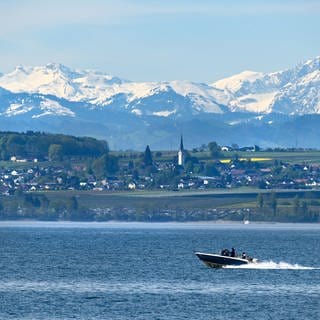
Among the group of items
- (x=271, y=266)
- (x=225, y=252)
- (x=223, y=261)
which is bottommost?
(x=271, y=266)

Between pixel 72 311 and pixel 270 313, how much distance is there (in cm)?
1299

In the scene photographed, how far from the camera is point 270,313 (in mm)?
106875

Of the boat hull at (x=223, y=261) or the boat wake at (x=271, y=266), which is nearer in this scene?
the boat hull at (x=223, y=261)

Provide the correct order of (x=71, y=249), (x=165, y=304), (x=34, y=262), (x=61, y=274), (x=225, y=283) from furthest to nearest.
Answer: (x=71, y=249)
(x=34, y=262)
(x=61, y=274)
(x=225, y=283)
(x=165, y=304)

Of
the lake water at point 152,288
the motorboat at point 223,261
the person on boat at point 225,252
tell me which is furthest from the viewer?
the motorboat at point 223,261

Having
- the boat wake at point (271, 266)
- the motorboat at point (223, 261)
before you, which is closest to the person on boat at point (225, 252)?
the motorboat at point (223, 261)

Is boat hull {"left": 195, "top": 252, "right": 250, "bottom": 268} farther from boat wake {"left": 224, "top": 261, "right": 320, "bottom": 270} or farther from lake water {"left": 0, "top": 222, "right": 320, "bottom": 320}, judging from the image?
lake water {"left": 0, "top": 222, "right": 320, "bottom": 320}

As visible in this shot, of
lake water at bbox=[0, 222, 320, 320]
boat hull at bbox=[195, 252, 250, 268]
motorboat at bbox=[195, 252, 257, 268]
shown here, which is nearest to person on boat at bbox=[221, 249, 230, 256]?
motorboat at bbox=[195, 252, 257, 268]

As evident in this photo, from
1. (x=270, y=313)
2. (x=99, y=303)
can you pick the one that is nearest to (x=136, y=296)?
(x=99, y=303)

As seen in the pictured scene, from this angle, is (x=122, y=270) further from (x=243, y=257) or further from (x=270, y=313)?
(x=270, y=313)

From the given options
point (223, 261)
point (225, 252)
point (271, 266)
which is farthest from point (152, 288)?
point (271, 266)

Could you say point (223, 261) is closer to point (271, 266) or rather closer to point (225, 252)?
point (225, 252)

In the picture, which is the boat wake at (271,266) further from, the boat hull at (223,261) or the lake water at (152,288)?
the boat hull at (223,261)

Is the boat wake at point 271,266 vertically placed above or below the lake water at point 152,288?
above
